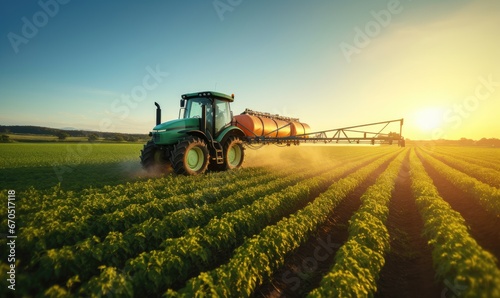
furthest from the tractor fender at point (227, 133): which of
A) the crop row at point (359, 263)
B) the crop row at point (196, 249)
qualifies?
the crop row at point (359, 263)

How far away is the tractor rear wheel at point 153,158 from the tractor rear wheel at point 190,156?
1.47m

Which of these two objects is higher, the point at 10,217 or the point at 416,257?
the point at 10,217

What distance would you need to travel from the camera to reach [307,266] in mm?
5062

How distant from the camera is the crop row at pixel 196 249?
3.72m

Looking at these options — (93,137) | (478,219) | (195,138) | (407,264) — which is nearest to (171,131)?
(195,138)

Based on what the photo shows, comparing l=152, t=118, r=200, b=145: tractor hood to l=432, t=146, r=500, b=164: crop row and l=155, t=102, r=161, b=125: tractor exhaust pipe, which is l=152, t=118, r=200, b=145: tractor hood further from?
l=432, t=146, r=500, b=164: crop row

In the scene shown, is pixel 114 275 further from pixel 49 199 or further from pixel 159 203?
pixel 49 199

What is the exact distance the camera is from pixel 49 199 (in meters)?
7.04

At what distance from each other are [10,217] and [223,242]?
4.52 m

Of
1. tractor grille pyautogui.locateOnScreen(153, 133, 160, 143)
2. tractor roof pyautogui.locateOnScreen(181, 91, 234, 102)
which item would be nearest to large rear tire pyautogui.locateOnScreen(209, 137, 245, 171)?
tractor roof pyautogui.locateOnScreen(181, 91, 234, 102)

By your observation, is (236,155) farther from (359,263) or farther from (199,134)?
(359,263)

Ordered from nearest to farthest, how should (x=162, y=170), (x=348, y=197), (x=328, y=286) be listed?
(x=328, y=286) < (x=348, y=197) < (x=162, y=170)

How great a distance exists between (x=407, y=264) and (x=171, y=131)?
362 inches

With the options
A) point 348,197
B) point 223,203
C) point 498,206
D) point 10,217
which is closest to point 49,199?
point 10,217
